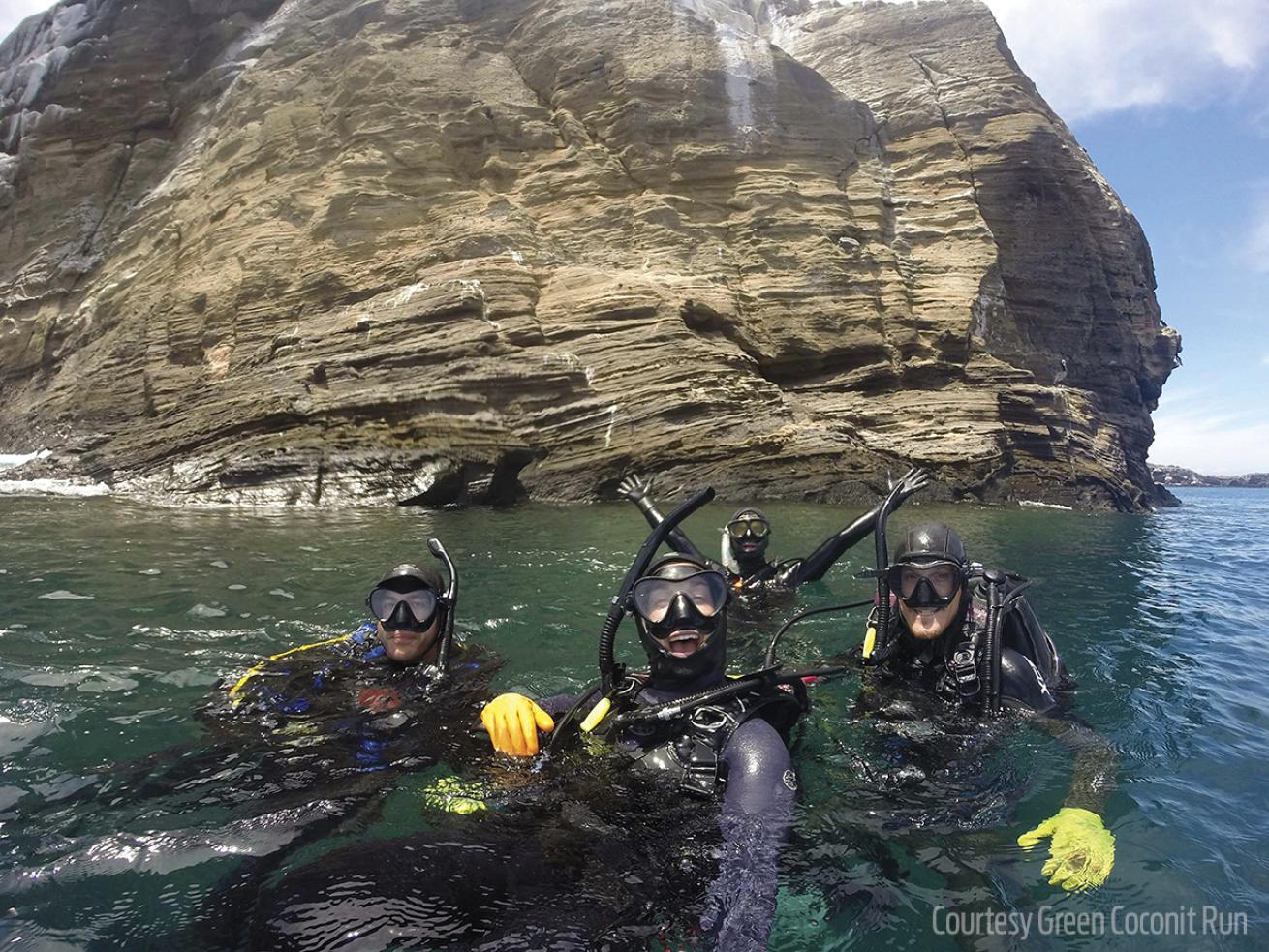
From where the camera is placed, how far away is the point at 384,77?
24.3 m

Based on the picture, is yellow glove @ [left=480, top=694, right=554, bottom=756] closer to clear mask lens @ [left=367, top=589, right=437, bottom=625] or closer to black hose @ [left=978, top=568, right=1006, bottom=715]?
clear mask lens @ [left=367, top=589, right=437, bottom=625]

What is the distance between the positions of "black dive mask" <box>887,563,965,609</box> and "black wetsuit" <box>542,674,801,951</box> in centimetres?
94

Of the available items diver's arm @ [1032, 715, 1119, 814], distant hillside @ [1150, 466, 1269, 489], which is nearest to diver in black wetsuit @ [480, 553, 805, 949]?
diver's arm @ [1032, 715, 1119, 814]

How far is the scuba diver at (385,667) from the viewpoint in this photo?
4082 mm

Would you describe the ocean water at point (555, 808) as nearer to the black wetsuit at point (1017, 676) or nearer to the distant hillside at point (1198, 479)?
the black wetsuit at point (1017, 676)

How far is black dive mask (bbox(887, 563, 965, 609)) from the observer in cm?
381

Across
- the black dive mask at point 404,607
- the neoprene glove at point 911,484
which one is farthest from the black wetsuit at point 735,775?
the neoprene glove at point 911,484

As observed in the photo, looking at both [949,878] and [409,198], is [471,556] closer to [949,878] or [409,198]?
[949,878]

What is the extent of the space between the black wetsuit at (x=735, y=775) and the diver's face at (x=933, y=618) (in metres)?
0.91

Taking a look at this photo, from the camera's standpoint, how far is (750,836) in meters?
2.65

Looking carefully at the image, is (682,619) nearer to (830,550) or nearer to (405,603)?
(405,603)

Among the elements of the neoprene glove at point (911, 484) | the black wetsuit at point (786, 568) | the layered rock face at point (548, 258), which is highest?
the layered rock face at point (548, 258)

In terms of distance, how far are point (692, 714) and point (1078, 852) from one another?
5.13 feet

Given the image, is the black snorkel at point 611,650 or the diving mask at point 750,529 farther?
the diving mask at point 750,529
